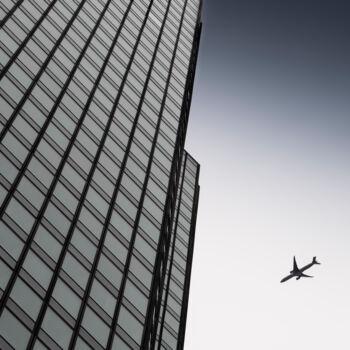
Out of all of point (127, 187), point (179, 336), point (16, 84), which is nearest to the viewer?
point (16, 84)

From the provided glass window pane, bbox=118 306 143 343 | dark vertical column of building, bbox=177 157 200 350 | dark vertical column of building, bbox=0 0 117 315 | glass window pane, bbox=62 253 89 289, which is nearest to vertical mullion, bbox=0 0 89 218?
dark vertical column of building, bbox=0 0 117 315

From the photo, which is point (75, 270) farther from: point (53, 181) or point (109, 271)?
point (53, 181)

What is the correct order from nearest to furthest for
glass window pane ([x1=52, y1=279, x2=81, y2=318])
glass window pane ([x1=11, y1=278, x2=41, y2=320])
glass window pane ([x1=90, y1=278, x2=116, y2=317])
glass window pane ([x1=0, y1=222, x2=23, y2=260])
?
glass window pane ([x1=11, y1=278, x2=41, y2=320]) < glass window pane ([x1=0, y1=222, x2=23, y2=260]) < glass window pane ([x1=52, y1=279, x2=81, y2=318]) < glass window pane ([x1=90, y1=278, x2=116, y2=317])

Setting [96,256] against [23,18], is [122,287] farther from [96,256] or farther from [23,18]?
[23,18]

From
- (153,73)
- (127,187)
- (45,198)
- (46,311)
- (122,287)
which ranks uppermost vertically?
(153,73)

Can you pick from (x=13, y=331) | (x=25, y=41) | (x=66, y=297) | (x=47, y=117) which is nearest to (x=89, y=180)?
(x=47, y=117)

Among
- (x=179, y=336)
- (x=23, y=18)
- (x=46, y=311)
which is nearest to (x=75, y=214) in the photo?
(x=46, y=311)

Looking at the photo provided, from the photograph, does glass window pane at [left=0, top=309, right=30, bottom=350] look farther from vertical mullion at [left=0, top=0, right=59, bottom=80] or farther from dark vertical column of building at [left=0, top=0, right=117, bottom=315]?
vertical mullion at [left=0, top=0, right=59, bottom=80]

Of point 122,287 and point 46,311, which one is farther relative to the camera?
point 122,287

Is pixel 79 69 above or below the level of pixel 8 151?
above
